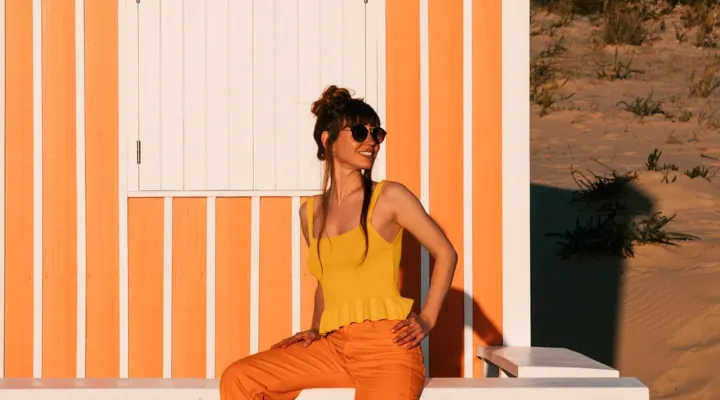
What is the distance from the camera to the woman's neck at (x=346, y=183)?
6070mm

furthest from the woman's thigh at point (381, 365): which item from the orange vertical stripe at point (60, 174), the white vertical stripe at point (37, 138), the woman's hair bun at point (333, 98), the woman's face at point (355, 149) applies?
the white vertical stripe at point (37, 138)

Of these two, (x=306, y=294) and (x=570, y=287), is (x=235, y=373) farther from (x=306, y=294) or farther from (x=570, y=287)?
(x=570, y=287)

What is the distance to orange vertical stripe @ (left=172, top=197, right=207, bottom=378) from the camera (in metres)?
7.82

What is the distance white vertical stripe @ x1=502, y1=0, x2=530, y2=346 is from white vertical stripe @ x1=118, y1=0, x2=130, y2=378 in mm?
1877

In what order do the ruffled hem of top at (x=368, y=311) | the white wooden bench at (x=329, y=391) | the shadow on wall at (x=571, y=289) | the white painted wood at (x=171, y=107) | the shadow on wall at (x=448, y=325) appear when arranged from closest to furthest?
the ruffled hem of top at (x=368, y=311)
the white wooden bench at (x=329, y=391)
the white painted wood at (x=171, y=107)
the shadow on wall at (x=448, y=325)
the shadow on wall at (x=571, y=289)

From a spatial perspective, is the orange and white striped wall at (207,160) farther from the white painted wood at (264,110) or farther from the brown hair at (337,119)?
the brown hair at (337,119)

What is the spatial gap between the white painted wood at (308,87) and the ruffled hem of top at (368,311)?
1.95 meters

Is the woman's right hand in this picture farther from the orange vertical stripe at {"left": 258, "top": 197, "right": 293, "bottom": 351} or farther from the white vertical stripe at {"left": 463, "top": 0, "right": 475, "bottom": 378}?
the white vertical stripe at {"left": 463, "top": 0, "right": 475, "bottom": 378}

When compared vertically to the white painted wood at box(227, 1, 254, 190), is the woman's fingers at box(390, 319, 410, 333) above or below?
below

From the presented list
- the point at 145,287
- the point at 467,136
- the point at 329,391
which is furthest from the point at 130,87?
the point at 329,391

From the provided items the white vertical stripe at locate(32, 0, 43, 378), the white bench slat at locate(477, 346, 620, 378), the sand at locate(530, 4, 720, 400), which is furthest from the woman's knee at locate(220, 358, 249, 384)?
the sand at locate(530, 4, 720, 400)

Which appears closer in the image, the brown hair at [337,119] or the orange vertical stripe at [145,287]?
the brown hair at [337,119]

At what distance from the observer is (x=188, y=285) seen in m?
7.83

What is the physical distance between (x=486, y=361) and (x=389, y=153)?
3.75 ft
